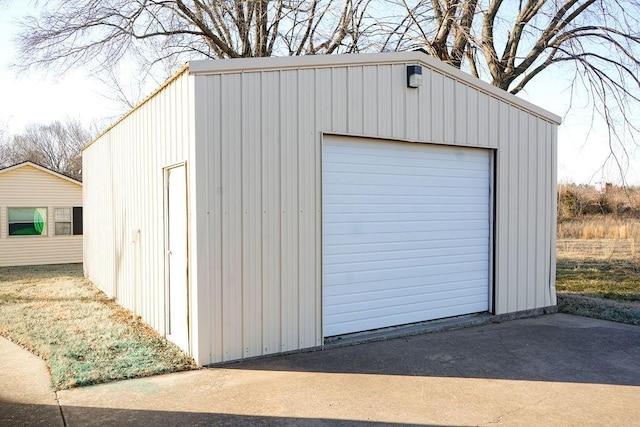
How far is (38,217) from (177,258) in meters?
12.7

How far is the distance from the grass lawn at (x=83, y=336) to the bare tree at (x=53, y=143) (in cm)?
2825

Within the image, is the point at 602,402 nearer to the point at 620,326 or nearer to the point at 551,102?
the point at 620,326

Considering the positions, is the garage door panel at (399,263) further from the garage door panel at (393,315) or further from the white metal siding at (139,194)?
the white metal siding at (139,194)

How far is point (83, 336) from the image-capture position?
609 cm

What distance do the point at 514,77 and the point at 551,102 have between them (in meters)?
1.14

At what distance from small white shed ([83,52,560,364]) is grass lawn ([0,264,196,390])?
0.91ft

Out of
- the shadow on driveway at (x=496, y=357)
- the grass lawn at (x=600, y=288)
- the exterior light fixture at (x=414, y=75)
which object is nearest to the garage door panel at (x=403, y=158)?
the exterior light fixture at (x=414, y=75)

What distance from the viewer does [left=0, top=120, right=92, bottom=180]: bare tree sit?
34688 mm

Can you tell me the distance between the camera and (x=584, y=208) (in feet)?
75.2

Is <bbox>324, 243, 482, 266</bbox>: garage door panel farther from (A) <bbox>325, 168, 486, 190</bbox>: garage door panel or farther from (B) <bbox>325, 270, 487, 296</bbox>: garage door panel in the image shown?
(A) <bbox>325, 168, 486, 190</bbox>: garage door panel

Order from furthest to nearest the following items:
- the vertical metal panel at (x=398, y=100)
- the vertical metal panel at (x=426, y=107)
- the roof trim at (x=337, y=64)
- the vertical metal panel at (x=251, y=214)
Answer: the vertical metal panel at (x=426, y=107)
the vertical metal panel at (x=398, y=100)
the vertical metal panel at (x=251, y=214)
the roof trim at (x=337, y=64)

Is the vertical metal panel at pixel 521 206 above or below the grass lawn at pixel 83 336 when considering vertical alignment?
above

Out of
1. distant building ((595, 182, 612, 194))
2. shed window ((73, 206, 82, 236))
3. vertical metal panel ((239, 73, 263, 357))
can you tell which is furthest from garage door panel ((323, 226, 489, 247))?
shed window ((73, 206, 82, 236))

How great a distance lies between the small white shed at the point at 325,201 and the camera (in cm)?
516
